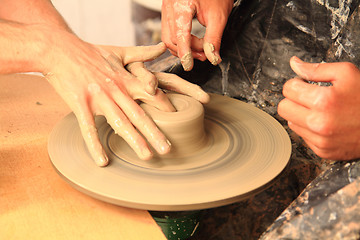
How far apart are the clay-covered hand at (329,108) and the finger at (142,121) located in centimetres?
38

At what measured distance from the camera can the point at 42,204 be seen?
3.76ft

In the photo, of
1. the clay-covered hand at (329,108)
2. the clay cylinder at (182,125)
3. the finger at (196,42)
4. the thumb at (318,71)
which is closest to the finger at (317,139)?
the clay-covered hand at (329,108)

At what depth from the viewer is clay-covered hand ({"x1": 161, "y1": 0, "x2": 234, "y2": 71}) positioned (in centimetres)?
158

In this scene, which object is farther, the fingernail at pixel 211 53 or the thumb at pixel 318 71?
the fingernail at pixel 211 53

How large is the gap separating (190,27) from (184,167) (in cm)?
63

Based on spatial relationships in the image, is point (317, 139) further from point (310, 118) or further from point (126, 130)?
point (126, 130)

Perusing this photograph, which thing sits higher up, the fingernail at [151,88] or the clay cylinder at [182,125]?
the fingernail at [151,88]

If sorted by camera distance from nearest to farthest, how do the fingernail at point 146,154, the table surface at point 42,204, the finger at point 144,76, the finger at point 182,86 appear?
the table surface at point 42,204, the fingernail at point 146,154, the finger at point 144,76, the finger at point 182,86

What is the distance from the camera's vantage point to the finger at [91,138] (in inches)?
47.1

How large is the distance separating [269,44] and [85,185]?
3.60 feet

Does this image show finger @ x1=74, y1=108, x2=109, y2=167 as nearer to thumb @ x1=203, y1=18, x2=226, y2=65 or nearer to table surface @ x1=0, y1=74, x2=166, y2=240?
table surface @ x1=0, y1=74, x2=166, y2=240

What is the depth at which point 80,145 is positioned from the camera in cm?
132

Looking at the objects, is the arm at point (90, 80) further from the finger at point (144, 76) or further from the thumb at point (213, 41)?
the thumb at point (213, 41)

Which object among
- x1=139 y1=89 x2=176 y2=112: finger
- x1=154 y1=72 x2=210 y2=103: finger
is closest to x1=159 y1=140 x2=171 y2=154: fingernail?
x1=139 y1=89 x2=176 y2=112: finger
